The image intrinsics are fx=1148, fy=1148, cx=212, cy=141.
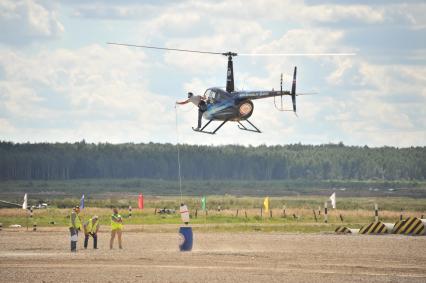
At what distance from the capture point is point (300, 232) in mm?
52469

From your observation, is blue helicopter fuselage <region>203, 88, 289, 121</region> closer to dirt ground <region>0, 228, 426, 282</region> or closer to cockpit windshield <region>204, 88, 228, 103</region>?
cockpit windshield <region>204, 88, 228, 103</region>

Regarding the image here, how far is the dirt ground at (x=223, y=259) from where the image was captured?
32031 mm

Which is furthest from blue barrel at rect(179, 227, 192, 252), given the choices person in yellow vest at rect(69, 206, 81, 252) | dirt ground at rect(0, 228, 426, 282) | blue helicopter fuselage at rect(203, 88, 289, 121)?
blue helicopter fuselage at rect(203, 88, 289, 121)

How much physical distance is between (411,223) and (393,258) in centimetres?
1227

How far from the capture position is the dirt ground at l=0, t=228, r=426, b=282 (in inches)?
1261

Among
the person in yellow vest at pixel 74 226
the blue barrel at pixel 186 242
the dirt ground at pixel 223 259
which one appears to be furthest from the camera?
the blue barrel at pixel 186 242

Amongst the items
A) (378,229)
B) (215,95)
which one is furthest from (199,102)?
(378,229)

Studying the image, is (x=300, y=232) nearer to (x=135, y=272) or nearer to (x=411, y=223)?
(x=411, y=223)

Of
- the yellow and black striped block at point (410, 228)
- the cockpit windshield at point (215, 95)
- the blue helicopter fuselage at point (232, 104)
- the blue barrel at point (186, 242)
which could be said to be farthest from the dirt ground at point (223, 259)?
the cockpit windshield at point (215, 95)

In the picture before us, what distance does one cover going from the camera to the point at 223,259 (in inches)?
1469

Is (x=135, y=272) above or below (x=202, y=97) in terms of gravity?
below

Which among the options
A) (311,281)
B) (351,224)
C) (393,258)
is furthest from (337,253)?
(351,224)

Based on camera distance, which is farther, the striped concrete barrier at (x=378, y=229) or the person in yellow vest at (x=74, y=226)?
the striped concrete barrier at (x=378, y=229)

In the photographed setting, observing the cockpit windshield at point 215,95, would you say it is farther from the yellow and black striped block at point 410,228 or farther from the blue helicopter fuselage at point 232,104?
the yellow and black striped block at point 410,228
